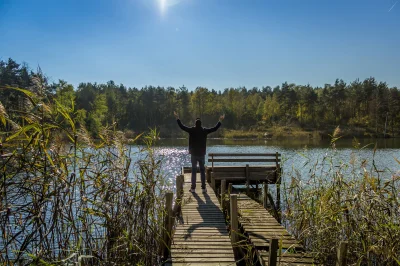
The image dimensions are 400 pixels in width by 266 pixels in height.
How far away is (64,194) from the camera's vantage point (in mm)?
3436

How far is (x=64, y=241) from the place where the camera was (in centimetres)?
359

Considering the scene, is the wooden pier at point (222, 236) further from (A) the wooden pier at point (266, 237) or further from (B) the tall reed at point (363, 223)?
(B) the tall reed at point (363, 223)

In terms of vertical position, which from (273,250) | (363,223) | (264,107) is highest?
(264,107)

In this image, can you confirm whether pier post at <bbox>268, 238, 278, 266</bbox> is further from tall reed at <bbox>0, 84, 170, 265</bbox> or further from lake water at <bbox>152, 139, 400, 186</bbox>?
lake water at <bbox>152, 139, 400, 186</bbox>

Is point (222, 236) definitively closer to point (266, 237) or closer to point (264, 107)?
point (266, 237)

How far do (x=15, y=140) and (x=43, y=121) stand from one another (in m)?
0.43

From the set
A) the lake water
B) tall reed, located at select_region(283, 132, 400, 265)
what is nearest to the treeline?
the lake water

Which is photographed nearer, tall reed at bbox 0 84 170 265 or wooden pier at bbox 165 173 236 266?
tall reed at bbox 0 84 170 265

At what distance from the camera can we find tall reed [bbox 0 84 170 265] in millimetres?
3213

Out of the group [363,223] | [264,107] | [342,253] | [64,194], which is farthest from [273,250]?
[264,107]

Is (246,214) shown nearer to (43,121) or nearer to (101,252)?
(101,252)

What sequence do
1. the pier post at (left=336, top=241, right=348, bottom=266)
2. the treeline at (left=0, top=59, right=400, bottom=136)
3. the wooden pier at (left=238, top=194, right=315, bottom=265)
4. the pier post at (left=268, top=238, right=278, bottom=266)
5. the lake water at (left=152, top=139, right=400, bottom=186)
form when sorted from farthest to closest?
the treeline at (left=0, top=59, right=400, bottom=136)
the lake water at (left=152, top=139, right=400, bottom=186)
the wooden pier at (left=238, top=194, right=315, bottom=265)
the pier post at (left=268, top=238, right=278, bottom=266)
the pier post at (left=336, top=241, right=348, bottom=266)

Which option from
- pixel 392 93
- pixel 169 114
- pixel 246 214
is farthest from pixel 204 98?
pixel 246 214

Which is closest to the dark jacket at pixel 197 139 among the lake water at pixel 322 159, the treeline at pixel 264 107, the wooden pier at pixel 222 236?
the lake water at pixel 322 159
